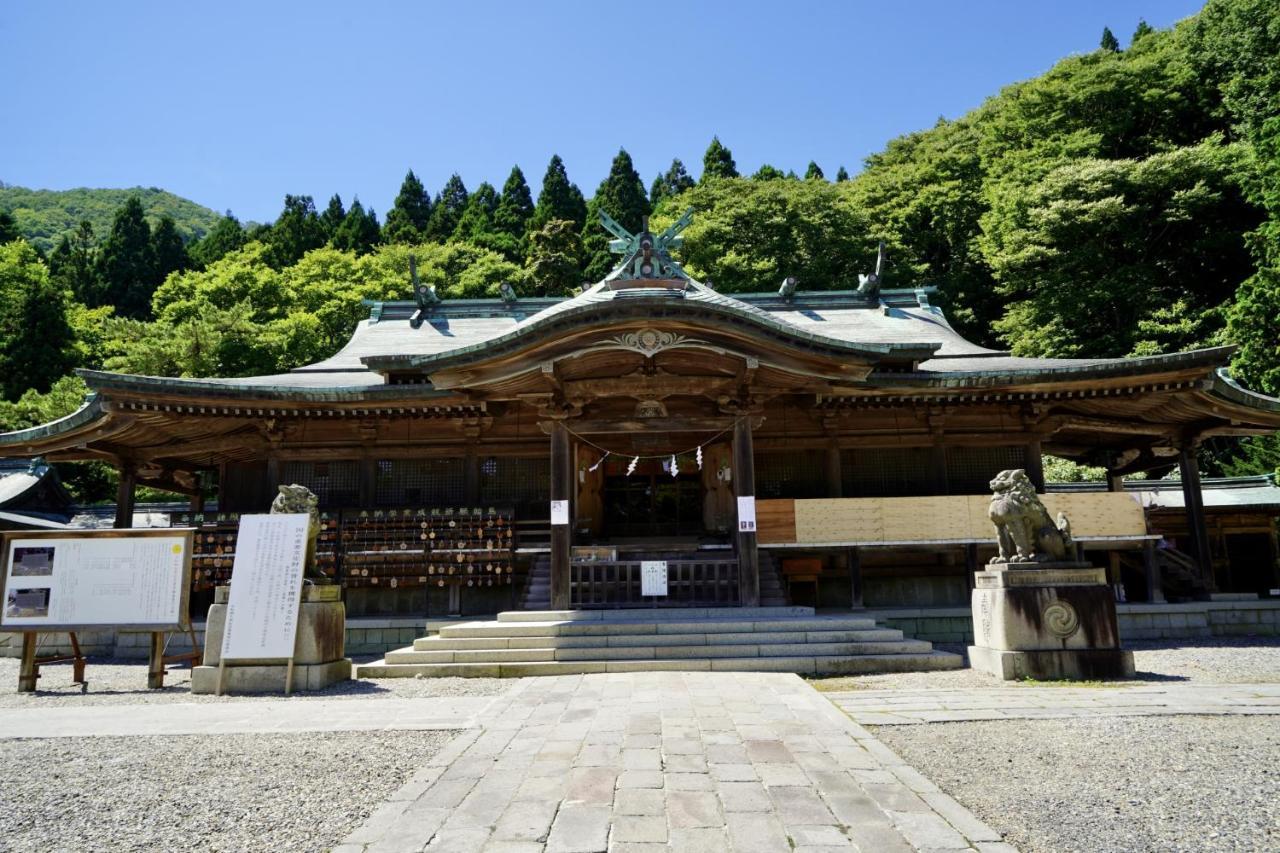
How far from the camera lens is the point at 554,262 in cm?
4328

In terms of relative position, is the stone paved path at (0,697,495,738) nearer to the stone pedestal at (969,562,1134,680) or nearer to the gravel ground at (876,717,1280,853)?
the gravel ground at (876,717,1280,853)

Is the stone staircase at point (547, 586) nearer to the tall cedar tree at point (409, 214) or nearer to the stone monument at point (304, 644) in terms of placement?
the stone monument at point (304, 644)

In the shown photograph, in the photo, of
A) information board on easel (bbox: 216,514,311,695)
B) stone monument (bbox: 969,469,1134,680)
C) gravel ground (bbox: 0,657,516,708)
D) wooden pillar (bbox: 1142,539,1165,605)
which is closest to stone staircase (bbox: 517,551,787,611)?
gravel ground (bbox: 0,657,516,708)

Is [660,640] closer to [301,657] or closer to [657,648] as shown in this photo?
[657,648]

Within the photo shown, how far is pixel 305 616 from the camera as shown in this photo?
8.91 metres

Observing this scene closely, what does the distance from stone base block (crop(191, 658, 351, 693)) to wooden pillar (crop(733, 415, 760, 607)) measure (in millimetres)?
6493

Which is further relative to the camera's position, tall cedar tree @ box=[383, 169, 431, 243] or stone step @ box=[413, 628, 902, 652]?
tall cedar tree @ box=[383, 169, 431, 243]

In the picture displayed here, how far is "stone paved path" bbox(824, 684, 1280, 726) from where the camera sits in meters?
6.55

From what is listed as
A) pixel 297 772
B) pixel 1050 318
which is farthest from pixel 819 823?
pixel 1050 318

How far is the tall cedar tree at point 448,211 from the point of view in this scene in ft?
173

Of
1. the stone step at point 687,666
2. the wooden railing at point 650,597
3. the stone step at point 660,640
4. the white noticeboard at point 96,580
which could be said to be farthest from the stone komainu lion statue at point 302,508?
Answer: the wooden railing at point 650,597

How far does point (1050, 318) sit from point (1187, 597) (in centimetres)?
1794

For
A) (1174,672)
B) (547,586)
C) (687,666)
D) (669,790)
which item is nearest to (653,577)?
(547,586)

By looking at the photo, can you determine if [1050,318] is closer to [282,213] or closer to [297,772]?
[297,772]
